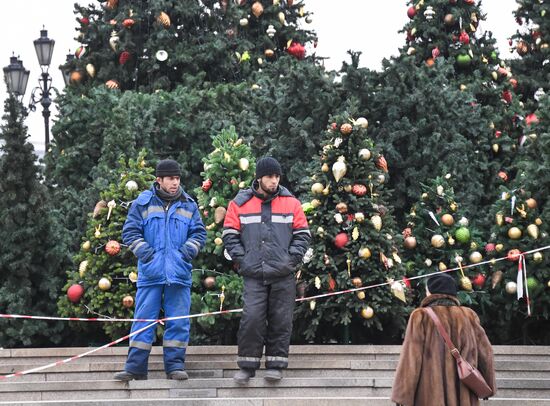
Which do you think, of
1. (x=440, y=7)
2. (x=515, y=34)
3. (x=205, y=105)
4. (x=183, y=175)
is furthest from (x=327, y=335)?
(x=515, y=34)

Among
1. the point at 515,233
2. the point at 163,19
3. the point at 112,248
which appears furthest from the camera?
the point at 163,19

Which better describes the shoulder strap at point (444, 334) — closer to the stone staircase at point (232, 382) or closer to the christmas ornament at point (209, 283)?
the stone staircase at point (232, 382)

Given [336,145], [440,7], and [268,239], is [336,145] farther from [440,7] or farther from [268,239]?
[440,7]

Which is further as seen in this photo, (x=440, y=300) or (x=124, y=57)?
(x=124, y=57)

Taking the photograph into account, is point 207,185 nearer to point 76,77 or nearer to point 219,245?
point 219,245

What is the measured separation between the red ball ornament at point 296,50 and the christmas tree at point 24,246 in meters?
7.37

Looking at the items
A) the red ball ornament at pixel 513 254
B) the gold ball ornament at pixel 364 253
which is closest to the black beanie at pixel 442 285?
the gold ball ornament at pixel 364 253

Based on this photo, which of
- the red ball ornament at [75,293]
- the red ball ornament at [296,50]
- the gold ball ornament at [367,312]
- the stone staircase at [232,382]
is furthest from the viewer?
the red ball ornament at [296,50]

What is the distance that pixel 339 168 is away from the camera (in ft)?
46.0

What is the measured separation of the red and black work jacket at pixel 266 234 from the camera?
37.9 ft

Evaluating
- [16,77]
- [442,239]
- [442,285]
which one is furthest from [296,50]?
[442,285]

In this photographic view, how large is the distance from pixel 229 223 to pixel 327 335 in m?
3.18

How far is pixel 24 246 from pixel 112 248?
4.39ft

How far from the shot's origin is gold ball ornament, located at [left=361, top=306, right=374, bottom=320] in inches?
539
